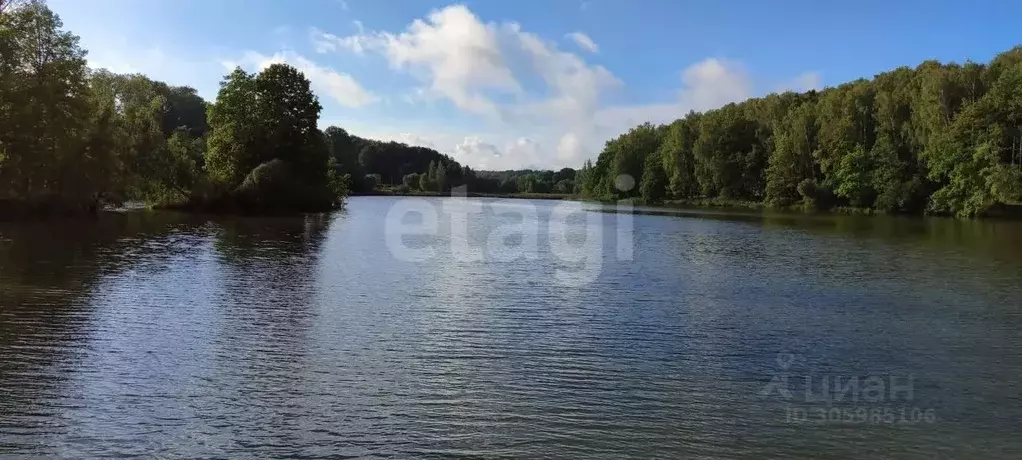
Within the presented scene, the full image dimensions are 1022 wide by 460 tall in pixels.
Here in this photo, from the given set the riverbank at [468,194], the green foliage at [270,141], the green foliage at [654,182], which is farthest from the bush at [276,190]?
the riverbank at [468,194]

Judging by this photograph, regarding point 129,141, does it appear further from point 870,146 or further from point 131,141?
point 870,146

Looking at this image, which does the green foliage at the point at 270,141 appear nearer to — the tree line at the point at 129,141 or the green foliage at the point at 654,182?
the tree line at the point at 129,141

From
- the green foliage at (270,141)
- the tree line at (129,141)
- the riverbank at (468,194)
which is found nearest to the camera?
the tree line at (129,141)

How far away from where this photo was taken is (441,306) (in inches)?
709

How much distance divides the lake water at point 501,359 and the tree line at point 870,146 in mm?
47137

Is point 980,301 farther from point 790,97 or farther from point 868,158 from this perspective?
point 790,97

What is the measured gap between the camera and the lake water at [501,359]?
8.96 m

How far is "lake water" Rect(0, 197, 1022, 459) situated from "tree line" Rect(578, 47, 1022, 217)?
47137mm

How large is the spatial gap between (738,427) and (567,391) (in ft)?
8.80

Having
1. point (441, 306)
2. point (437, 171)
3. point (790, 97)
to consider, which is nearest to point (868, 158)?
point (790, 97)

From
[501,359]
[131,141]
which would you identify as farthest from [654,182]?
[501,359]

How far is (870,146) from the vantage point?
3290 inches

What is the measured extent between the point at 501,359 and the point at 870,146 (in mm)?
84271

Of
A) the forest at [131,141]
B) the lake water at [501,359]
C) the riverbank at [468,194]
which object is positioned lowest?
the lake water at [501,359]
